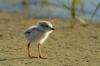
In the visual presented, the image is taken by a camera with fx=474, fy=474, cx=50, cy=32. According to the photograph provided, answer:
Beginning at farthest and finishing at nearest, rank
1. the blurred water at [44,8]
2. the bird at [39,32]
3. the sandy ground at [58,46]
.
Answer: the blurred water at [44,8] < the bird at [39,32] < the sandy ground at [58,46]

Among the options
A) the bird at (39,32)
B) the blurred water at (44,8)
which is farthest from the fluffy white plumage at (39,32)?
the blurred water at (44,8)

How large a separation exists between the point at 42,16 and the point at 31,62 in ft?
19.5

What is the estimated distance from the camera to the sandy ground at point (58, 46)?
9.02 m

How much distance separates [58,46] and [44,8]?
5.18 meters

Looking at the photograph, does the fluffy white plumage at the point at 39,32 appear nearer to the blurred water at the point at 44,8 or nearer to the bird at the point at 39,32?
the bird at the point at 39,32

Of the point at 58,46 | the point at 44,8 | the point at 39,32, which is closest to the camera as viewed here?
the point at 39,32

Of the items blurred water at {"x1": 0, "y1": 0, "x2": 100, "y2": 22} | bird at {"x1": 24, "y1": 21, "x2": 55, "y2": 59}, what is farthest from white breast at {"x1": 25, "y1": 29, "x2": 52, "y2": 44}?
blurred water at {"x1": 0, "y1": 0, "x2": 100, "y2": 22}

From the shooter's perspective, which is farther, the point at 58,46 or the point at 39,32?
the point at 58,46

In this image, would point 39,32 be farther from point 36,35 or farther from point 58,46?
point 58,46

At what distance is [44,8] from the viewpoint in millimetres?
15500

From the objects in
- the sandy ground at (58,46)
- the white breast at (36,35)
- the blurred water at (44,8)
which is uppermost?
the blurred water at (44,8)

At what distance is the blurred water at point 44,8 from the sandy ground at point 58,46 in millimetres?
1132

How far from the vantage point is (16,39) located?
11156 mm

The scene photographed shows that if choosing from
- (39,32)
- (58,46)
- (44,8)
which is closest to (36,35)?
(39,32)
